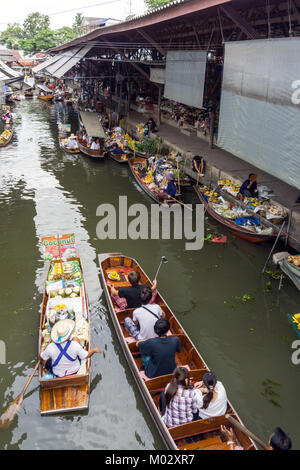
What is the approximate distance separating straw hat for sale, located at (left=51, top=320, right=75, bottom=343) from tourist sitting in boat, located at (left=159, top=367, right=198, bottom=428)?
1849 millimetres

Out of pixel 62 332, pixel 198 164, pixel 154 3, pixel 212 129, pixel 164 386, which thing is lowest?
pixel 164 386

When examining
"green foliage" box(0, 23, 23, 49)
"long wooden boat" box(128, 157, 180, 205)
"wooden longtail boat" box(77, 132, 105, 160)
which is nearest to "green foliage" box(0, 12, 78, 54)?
"green foliage" box(0, 23, 23, 49)

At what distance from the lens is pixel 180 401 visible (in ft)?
16.0

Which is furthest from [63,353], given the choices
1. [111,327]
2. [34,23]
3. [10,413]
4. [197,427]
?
[34,23]

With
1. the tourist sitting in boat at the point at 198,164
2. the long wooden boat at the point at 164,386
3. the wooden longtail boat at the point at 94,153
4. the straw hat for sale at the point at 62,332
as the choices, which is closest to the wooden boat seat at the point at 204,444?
the long wooden boat at the point at 164,386

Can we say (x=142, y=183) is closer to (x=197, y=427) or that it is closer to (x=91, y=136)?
(x=91, y=136)

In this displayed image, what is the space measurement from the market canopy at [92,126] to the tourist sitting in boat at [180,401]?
1646cm

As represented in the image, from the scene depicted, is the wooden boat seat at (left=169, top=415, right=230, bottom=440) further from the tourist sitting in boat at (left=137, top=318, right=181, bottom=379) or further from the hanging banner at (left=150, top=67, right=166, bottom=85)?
the hanging banner at (left=150, top=67, right=166, bottom=85)

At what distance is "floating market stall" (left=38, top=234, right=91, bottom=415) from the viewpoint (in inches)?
226

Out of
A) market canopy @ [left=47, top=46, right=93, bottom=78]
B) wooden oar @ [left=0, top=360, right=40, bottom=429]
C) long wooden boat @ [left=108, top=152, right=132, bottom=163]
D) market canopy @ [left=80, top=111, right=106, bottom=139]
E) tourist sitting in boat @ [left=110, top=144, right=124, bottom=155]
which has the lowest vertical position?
wooden oar @ [left=0, top=360, right=40, bottom=429]

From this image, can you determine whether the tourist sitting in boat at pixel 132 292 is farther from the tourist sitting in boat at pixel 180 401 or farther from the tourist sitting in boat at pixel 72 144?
the tourist sitting in boat at pixel 72 144

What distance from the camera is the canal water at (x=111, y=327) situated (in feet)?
18.7

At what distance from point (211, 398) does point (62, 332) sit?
100 inches

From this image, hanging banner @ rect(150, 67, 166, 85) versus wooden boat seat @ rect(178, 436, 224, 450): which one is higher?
hanging banner @ rect(150, 67, 166, 85)
